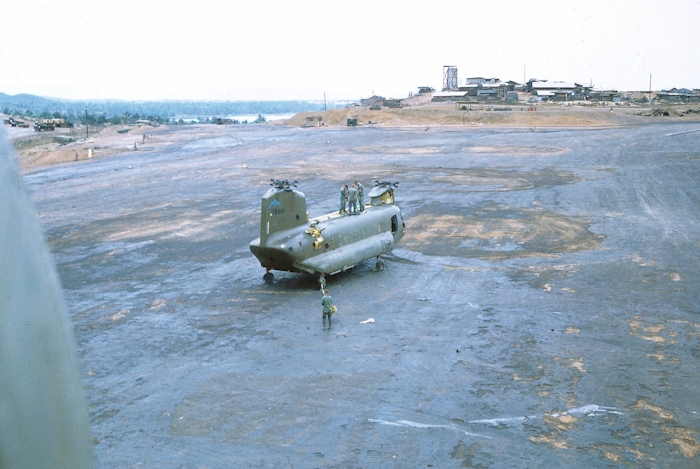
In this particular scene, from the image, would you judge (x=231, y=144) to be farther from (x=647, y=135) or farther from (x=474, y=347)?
(x=474, y=347)

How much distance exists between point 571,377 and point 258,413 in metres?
7.48

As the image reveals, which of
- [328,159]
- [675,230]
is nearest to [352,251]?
[675,230]

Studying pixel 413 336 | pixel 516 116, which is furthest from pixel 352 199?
pixel 516 116

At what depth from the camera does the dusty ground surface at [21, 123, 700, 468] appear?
12.5 metres

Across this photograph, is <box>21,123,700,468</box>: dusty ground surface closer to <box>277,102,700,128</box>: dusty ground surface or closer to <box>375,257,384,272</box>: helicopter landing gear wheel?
<box>375,257,384,272</box>: helicopter landing gear wheel

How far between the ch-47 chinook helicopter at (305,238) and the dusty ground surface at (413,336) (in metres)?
0.98

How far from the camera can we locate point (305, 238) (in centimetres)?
2234

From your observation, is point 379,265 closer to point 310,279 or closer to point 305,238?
point 310,279

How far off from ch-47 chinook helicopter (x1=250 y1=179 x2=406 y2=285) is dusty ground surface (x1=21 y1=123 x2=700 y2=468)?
978 mm

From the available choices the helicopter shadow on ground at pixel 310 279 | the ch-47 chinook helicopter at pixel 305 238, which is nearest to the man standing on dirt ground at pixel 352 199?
the ch-47 chinook helicopter at pixel 305 238

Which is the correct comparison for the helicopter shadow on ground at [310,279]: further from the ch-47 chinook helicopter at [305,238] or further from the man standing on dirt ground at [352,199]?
the man standing on dirt ground at [352,199]

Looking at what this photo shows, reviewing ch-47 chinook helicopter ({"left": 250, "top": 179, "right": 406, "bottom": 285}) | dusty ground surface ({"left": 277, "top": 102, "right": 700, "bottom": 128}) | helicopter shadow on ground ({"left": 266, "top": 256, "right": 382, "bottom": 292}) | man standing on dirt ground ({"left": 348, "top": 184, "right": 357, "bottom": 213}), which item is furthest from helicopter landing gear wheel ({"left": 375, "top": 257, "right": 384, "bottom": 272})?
dusty ground surface ({"left": 277, "top": 102, "right": 700, "bottom": 128})

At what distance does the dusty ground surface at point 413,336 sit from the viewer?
41.0ft

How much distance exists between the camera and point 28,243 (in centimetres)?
423
